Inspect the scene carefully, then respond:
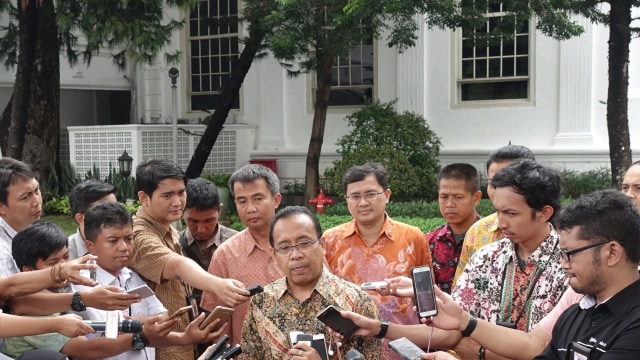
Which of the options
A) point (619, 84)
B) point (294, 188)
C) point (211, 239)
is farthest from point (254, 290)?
point (294, 188)

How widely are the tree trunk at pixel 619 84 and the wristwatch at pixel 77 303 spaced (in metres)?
8.76

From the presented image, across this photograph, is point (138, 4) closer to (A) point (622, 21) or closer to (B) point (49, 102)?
(B) point (49, 102)

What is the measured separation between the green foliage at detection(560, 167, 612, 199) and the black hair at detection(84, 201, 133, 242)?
974cm

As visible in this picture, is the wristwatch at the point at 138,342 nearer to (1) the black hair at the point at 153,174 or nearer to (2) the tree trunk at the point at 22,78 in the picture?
(1) the black hair at the point at 153,174

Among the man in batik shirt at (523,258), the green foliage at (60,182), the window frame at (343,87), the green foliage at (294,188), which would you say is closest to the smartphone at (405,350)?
the man in batik shirt at (523,258)

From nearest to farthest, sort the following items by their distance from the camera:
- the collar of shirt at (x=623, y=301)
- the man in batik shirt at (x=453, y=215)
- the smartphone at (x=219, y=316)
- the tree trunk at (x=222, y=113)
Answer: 1. the collar of shirt at (x=623, y=301)
2. the smartphone at (x=219, y=316)
3. the man in batik shirt at (x=453, y=215)
4. the tree trunk at (x=222, y=113)

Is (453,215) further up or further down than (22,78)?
further down

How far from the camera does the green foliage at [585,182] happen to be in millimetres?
12336

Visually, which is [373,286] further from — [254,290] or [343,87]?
[343,87]

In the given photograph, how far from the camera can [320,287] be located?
3320 millimetres

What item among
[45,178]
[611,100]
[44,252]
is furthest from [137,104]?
[44,252]

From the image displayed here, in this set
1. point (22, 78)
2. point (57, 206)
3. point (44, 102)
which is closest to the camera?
point (22, 78)

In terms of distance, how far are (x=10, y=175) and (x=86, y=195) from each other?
15.8 inches

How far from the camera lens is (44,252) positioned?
365 cm
